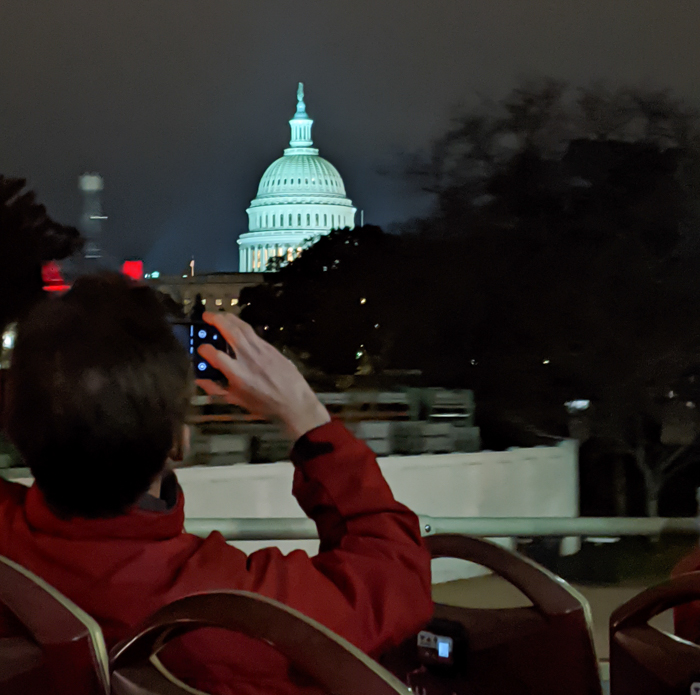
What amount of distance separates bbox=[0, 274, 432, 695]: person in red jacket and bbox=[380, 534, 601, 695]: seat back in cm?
56

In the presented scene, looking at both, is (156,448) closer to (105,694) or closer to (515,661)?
(105,694)

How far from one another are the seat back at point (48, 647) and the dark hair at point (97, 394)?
109 millimetres

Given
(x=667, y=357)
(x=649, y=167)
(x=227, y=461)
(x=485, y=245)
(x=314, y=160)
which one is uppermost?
(x=314, y=160)

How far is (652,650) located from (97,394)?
104 cm

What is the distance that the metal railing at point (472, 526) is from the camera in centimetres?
277

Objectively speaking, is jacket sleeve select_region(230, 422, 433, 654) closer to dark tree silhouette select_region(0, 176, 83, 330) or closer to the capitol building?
dark tree silhouette select_region(0, 176, 83, 330)

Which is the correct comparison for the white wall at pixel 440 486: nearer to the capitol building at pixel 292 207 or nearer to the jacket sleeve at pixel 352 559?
the jacket sleeve at pixel 352 559

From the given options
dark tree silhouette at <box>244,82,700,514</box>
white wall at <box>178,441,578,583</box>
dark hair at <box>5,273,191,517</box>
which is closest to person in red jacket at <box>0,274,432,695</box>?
dark hair at <box>5,273,191,517</box>

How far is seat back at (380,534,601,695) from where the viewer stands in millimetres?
1801

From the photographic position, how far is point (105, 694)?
130 centimetres

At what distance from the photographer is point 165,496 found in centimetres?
135

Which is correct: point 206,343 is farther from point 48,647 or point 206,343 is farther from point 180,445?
point 48,647

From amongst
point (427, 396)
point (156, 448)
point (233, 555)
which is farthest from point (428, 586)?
point (427, 396)

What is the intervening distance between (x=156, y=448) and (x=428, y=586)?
1.17ft
